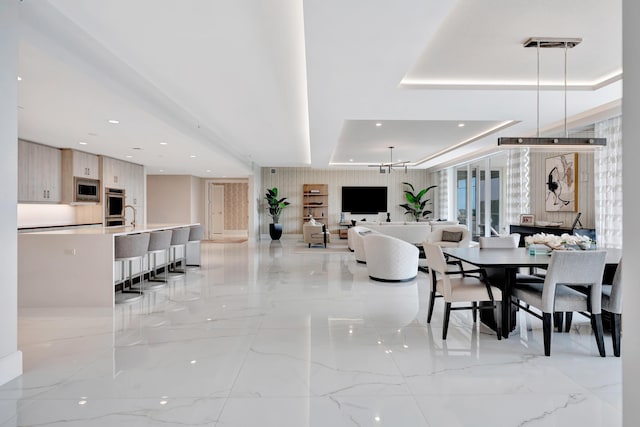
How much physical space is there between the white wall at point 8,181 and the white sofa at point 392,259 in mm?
4361

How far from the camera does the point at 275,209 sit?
511 inches

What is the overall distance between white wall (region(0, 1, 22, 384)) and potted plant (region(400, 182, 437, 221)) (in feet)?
39.7

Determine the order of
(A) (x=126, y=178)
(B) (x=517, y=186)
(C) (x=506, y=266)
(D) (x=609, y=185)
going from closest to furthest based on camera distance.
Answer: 1. (C) (x=506, y=266)
2. (D) (x=609, y=185)
3. (B) (x=517, y=186)
4. (A) (x=126, y=178)

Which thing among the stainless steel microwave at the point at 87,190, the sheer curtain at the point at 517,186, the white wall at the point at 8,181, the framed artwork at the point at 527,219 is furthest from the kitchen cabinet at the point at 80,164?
the sheer curtain at the point at 517,186

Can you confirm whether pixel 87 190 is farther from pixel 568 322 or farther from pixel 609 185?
pixel 609 185

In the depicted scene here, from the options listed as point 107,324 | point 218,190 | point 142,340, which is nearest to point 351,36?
point 142,340

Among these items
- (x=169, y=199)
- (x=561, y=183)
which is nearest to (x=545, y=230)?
(x=561, y=183)

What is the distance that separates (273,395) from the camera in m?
2.26

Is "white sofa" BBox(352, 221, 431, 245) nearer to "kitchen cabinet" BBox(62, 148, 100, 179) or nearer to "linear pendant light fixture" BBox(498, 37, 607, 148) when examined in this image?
"linear pendant light fixture" BBox(498, 37, 607, 148)

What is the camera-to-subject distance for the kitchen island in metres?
4.20

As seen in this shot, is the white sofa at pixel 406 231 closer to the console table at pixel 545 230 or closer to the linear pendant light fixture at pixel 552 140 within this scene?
the console table at pixel 545 230

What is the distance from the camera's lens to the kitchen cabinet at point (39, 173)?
236 inches

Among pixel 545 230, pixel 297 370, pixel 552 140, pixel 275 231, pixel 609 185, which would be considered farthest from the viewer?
pixel 275 231

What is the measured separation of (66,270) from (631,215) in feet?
16.4
